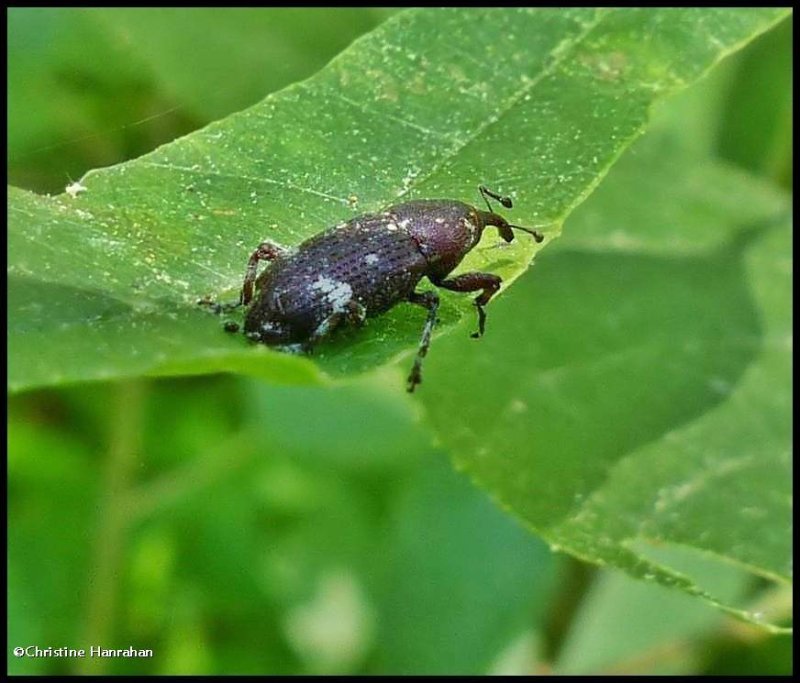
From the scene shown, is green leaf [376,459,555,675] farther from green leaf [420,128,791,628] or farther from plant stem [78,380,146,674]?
plant stem [78,380,146,674]

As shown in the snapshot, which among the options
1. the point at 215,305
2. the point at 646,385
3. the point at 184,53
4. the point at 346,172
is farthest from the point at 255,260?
the point at 184,53

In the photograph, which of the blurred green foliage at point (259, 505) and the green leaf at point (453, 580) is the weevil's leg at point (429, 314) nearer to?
the blurred green foliage at point (259, 505)

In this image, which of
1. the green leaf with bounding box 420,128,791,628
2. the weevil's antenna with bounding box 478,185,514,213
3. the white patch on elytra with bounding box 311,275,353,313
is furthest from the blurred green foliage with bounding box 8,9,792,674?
the white patch on elytra with bounding box 311,275,353,313

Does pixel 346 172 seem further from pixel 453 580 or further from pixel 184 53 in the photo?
pixel 453 580

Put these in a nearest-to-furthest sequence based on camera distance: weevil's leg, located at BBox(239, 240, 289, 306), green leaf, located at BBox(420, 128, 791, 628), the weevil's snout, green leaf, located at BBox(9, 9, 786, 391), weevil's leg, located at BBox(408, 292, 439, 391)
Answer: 1. green leaf, located at BBox(9, 9, 786, 391)
2. weevil's leg, located at BBox(239, 240, 289, 306)
3. weevil's leg, located at BBox(408, 292, 439, 391)
4. the weevil's snout
5. green leaf, located at BBox(420, 128, 791, 628)

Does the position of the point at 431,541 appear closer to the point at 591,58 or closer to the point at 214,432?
the point at 214,432

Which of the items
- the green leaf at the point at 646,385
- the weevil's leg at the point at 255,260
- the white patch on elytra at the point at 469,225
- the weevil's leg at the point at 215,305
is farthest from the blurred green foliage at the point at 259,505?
the weevil's leg at the point at 215,305

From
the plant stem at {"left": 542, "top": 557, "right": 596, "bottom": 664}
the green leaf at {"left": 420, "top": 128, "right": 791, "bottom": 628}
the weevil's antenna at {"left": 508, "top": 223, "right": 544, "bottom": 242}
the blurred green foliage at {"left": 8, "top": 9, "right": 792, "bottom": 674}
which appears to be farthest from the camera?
the blurred green foliage at {"left": 8, "top": 9, "right": 792, "bottom": 674}
